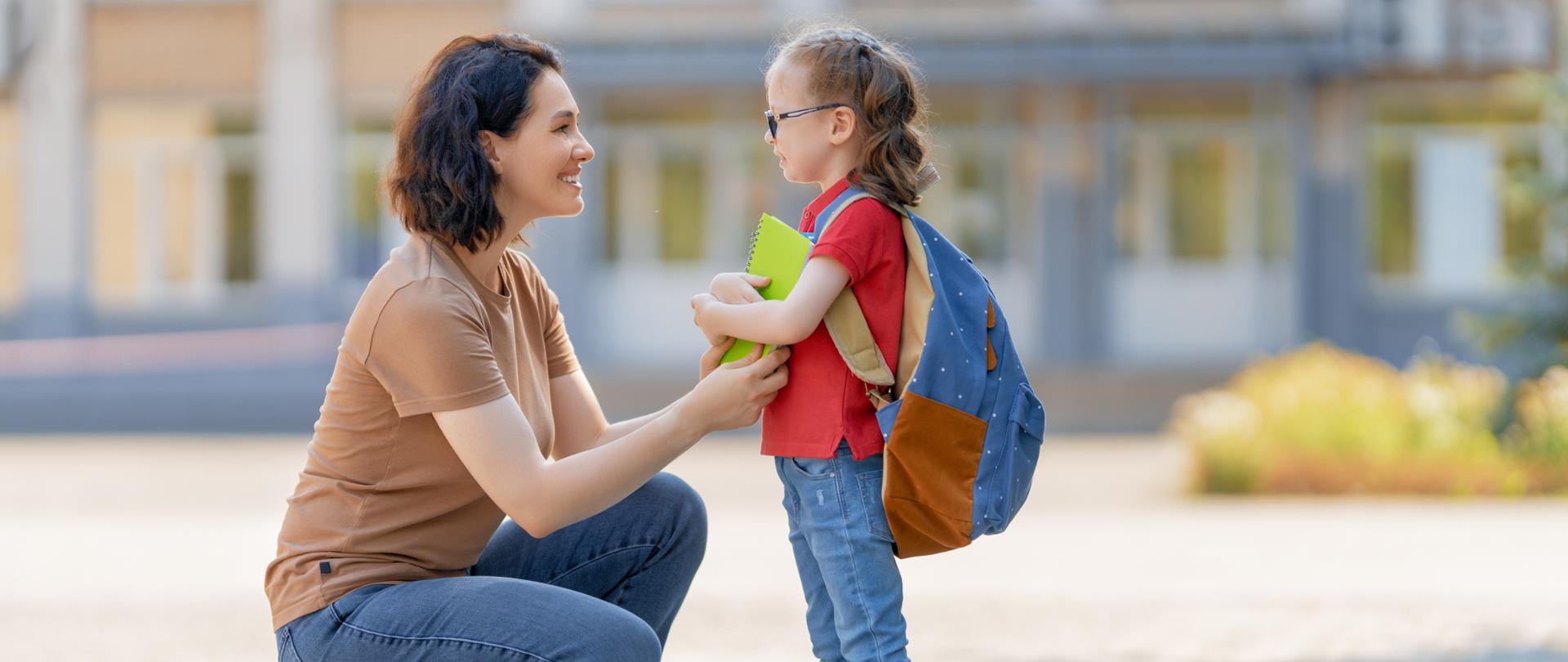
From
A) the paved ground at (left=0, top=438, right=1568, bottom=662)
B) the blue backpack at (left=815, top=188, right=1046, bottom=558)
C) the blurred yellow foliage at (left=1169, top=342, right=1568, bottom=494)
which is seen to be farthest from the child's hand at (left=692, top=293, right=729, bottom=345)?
the blurred yellow foliage at (left=1169, top=342, right=1568, bottom=494)

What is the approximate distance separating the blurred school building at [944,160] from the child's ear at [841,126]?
620 inches

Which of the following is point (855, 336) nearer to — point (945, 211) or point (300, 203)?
point (945, 211)

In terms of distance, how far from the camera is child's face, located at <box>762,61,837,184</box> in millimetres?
3195

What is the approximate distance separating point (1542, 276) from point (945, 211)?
11.1 meters

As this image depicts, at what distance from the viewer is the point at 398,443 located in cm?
305

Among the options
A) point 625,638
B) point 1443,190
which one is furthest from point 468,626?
point 1443,190

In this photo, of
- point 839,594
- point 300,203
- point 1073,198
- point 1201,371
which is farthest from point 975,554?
point 300,203

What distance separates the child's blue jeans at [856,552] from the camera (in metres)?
3.11

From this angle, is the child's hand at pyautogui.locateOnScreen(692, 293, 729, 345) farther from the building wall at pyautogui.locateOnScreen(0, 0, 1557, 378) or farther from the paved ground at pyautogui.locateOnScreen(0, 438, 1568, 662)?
the building wall at pyautogui.locateOnScreen(0, 0, 1557, 378)

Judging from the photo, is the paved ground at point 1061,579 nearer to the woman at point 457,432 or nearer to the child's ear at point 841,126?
the woman at point 457,432

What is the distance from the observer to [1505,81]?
20016 mm

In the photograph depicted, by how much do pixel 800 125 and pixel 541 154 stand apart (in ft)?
1.60

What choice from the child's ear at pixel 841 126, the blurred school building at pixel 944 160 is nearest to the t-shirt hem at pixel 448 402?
the child's ear at pixel 841 126

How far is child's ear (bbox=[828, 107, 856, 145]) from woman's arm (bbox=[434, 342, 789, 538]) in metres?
0.42
